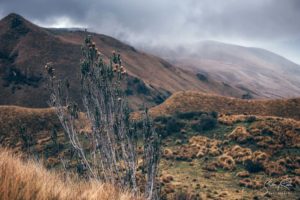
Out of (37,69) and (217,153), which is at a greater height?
(37,69)

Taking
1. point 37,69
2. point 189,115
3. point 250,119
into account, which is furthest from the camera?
point 37,69

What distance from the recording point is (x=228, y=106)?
51.3 metres

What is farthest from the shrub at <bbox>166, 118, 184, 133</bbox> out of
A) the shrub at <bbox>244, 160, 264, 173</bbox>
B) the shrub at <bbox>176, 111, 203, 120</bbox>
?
the shrub at <bbox>244, 160, 264, 173</bbox>

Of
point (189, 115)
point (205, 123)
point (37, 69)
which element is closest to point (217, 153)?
point (205, 123)

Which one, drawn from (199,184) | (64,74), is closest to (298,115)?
(199,184)

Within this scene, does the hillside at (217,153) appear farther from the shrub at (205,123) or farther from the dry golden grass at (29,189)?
the dry golden grass at (29,189)

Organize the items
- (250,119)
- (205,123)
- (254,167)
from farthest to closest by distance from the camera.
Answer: (205,123)
(250,119)
(254,167)

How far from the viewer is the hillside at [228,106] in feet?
158

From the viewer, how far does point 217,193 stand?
23328 millimetres

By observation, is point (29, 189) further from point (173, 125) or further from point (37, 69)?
point (37, 69)

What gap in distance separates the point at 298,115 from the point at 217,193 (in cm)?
2833

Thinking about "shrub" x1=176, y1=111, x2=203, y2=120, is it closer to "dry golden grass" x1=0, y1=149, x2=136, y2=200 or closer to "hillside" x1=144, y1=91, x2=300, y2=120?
"hillside" x1=144, y1=91, x2=300, y2=120

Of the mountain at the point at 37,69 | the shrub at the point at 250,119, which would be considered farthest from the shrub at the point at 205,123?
the mountain at the point at 37,69

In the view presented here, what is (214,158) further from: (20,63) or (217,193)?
(20,63)
